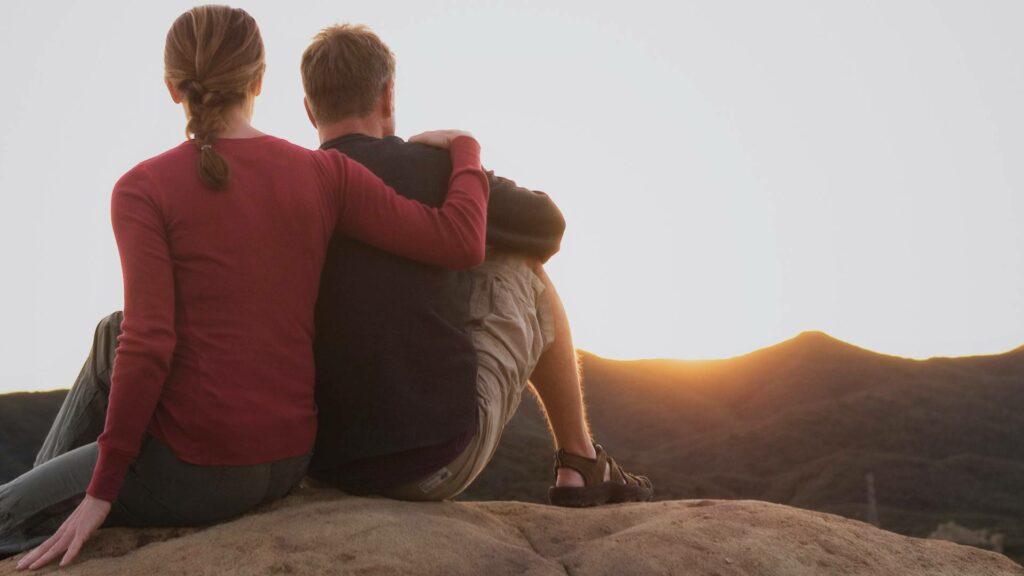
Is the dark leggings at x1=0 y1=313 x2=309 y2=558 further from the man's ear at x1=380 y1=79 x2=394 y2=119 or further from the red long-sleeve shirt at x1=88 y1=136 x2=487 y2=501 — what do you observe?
the man's ear at x1=380 y1=79 x2=394 y2=119

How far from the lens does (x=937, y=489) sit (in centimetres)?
2572

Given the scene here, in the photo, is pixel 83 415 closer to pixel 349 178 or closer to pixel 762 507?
pixel 349 178

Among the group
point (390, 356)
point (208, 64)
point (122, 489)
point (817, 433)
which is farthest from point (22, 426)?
point (817, 433)

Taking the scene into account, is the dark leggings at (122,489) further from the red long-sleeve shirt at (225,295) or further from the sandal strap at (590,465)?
the sandal strap at (590,465)

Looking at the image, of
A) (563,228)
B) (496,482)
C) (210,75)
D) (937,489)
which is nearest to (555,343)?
(563,228)

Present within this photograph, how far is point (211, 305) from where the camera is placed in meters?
2.63

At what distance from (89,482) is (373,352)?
827 mm

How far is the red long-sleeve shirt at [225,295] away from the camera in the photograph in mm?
2529

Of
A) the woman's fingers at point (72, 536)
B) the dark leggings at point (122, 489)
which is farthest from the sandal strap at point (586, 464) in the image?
the woman's fingers at point (72, 536)

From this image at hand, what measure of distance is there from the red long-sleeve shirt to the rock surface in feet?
0.74

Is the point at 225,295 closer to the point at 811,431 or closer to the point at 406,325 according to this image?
the point at 406,325

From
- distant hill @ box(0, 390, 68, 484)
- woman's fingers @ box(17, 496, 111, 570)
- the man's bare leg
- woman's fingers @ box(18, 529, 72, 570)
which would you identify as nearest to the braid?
woman's fingers @ box(17, 496, 111, 570)

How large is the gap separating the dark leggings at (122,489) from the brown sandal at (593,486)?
3.69ft

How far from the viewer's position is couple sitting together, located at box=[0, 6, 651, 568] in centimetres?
260
